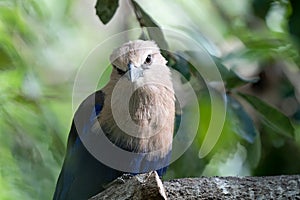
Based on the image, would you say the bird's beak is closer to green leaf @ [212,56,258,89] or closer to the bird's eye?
the bird's eye

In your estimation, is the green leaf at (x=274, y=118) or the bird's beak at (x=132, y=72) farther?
the green leaf at (x=274, y=118)

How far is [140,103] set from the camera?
430 cm

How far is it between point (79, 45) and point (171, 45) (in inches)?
44.0

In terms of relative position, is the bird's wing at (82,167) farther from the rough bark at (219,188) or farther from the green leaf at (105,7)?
the rough bark at (219,188)

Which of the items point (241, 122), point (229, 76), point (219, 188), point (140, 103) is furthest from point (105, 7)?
point (219, 188)

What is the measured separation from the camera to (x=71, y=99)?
16.6ft

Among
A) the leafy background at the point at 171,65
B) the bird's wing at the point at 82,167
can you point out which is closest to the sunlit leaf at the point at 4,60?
the leafy background at the point at 171,65

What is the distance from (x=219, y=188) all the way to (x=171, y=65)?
1.49m

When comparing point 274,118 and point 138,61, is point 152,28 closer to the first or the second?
point 138,61

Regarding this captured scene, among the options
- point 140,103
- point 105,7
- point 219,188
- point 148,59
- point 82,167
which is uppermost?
point 105,7

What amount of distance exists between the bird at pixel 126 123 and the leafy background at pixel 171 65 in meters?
0.12

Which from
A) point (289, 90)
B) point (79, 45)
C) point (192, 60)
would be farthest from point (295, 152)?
point (79, 45)

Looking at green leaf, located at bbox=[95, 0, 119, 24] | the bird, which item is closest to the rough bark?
the bird

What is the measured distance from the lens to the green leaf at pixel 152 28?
4.50 metres
